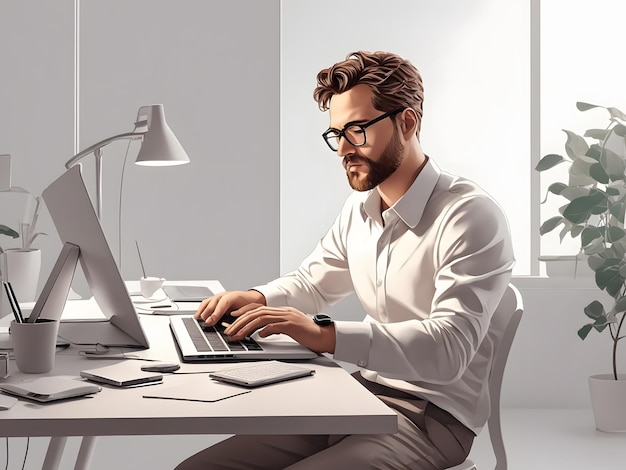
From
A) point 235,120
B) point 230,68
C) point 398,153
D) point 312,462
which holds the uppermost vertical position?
point 230,68

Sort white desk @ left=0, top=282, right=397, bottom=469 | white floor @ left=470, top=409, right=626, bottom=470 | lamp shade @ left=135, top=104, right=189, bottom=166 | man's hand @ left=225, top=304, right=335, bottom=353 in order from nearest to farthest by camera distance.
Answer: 1. white desk @ left=0, top=282, right=397, bottom=469
2. man's hand @ left=225, top=304, right=335, bottom=353
3. lamp shade @ left=135, top=104, right=189, bottom=166
4. white floor @ left=470, top=409, right=626, bottom=470

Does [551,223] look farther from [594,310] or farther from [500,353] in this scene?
[500,353]

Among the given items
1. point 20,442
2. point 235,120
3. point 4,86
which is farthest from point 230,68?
point 20,442

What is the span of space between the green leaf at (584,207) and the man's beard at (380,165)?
97.9 inches

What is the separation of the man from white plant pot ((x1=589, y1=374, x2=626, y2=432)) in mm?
2484

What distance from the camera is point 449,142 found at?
14.8 ft

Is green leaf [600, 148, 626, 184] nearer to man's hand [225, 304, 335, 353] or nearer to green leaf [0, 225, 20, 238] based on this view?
green leaf [0, 225, 20, 238]

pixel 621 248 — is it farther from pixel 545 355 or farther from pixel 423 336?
pixel 423 336

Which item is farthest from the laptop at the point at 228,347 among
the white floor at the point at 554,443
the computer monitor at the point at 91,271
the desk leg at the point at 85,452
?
the white floor at the point at 554,443

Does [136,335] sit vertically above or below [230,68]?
below

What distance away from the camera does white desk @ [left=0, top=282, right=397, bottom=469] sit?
1040 mm

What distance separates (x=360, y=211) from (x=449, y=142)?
265cm

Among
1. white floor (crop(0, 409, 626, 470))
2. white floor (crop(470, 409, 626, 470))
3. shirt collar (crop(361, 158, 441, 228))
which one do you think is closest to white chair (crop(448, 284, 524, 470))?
shirt collar (crop(361, 158, 441, 228))

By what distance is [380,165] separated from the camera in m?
1.77
